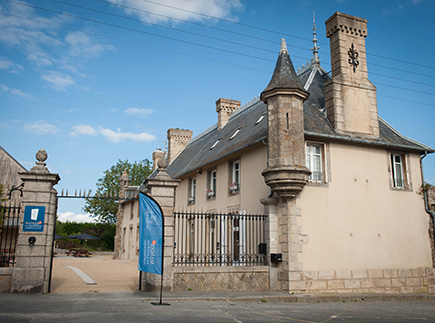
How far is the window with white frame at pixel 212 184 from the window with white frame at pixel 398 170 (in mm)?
7684

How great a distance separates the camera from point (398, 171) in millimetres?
14969

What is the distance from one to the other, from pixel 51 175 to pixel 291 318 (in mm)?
6980

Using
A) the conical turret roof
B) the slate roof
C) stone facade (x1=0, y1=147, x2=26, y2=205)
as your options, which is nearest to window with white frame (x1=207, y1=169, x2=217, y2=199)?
the slate roof

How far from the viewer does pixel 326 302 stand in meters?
11.0

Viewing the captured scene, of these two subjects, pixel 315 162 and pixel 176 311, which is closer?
pixel 176 311

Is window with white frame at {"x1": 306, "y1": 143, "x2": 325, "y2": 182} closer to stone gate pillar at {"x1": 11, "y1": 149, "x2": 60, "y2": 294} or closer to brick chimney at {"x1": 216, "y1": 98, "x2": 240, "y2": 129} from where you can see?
stone gate pillar at {"x1": 11, "y1": 149, "x2": 60, "y2": 294}

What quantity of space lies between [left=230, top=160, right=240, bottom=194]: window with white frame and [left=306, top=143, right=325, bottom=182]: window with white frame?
374 centimetres

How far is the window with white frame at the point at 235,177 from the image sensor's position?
53.7ft

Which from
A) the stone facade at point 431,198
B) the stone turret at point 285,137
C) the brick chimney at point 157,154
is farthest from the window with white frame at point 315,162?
the brick chimney at point 157,154

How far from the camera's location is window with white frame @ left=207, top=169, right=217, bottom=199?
1858cm

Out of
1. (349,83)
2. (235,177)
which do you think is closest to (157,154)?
(235,177)

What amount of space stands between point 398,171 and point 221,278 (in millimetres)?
8145

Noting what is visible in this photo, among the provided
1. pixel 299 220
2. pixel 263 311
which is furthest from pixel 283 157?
pixel 263 311

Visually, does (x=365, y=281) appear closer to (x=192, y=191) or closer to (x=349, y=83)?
(x=349, y=83)
